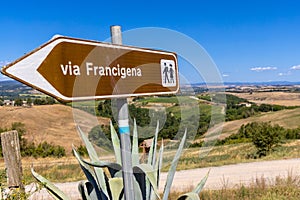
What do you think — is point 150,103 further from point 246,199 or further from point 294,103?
point 294,103

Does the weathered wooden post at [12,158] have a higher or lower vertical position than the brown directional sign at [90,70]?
lower

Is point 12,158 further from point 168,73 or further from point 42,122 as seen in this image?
point 42,122

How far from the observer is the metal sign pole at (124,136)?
71.8 inches

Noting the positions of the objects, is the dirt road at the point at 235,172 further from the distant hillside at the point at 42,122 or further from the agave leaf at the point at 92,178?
the distant hillside at the point at 42,122

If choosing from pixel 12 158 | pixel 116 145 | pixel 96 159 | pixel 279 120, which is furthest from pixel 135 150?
pixel 279 120

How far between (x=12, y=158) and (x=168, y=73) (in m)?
2.52

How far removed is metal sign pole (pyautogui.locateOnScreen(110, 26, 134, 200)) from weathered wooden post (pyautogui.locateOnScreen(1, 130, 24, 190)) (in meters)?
2.45

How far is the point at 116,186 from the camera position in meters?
2.24

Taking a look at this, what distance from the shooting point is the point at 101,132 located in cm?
222

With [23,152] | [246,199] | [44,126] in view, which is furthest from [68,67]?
[44,126]

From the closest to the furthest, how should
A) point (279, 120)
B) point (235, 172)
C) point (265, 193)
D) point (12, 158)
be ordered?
point (12, 158) < point (265, 193) < point (235, 172) < point (279, 120)

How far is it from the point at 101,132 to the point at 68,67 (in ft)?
2.38

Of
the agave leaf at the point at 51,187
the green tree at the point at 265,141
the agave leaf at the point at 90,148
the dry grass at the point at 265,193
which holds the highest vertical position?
the agave leaf at the point at 90,148

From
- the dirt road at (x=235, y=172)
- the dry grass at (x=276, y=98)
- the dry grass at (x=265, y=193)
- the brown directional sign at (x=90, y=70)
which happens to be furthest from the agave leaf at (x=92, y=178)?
the dry grass at (x=276, y=98)
